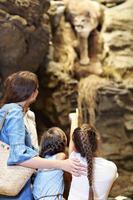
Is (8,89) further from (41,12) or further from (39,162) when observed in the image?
(41,12)

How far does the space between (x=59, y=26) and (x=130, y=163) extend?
88.9 inches

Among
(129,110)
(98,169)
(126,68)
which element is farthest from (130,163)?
(98,169)

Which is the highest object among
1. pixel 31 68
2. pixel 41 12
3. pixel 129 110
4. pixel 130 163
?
pixel 41 12

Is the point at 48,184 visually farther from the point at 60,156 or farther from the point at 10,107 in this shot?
the point at 10,107

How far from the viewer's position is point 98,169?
2.16m

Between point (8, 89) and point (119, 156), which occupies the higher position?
point (8, 89)

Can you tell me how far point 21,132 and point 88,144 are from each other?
368mm

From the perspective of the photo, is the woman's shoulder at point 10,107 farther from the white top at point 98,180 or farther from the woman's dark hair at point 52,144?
the white top at point 98,180

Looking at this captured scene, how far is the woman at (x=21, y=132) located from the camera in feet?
6.73

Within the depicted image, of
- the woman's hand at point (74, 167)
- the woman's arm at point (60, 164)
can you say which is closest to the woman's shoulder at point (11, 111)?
the woman's arm at point (60, 164)

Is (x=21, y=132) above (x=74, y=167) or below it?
above

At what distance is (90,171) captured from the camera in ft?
6.96

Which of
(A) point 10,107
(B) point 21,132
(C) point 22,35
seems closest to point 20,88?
(A) point 10,107

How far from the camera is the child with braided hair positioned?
2.14m
